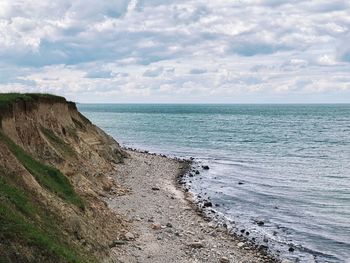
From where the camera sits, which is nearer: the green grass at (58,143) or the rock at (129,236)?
the rock at (129,236)

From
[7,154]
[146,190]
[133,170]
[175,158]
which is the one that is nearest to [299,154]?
[175,158]

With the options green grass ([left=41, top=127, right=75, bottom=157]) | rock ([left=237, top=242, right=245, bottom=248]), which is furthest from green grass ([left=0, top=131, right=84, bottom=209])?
rock ([left=237, top=242, right=245, bottom=248])

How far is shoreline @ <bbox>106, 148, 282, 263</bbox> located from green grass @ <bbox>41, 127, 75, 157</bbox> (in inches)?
239

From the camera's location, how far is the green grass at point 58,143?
37.1 meters

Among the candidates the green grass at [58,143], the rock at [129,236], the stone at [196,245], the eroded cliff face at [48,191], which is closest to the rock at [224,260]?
the stone at [196,245]

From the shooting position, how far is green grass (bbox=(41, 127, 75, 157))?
1462 inches

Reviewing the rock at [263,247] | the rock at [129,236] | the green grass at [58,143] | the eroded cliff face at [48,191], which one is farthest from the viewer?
the green grass at [58,143]

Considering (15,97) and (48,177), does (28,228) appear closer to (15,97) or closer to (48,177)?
(48,177)

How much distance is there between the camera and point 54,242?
1777 centimetres

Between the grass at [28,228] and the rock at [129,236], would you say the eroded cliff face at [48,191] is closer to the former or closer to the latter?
the grass at [28,228]

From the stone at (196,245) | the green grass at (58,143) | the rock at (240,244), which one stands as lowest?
the rock at (240,244)

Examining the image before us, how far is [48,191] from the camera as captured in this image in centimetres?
2284

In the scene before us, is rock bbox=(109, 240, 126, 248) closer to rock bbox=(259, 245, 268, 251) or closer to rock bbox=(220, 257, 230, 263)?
rock bbox=(220, 257, 230, 263)

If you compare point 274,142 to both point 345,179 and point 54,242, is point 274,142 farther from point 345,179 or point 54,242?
point 54,242
